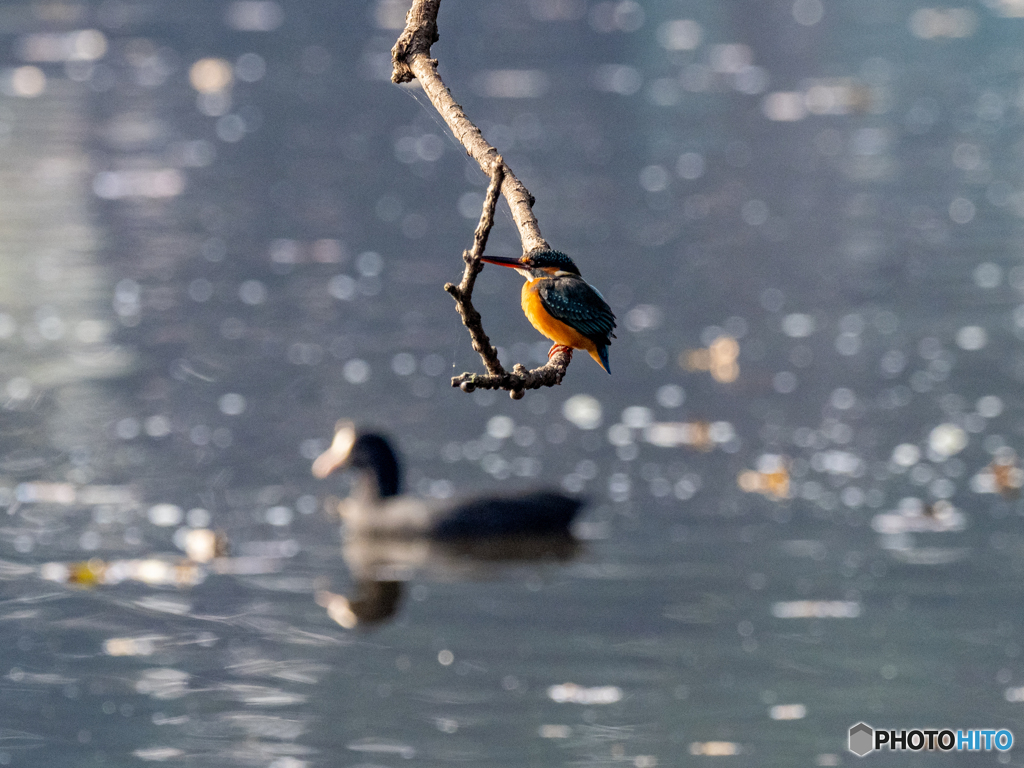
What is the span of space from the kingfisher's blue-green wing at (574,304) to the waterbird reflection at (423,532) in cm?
909

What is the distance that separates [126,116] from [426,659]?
2201cm

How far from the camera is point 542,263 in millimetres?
2387

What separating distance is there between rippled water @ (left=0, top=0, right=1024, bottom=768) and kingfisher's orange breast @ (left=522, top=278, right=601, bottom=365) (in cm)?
154

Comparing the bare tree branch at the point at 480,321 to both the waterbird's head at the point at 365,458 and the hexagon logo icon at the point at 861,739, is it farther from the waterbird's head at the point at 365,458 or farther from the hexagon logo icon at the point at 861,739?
the waterbird's head at the point at 365,458

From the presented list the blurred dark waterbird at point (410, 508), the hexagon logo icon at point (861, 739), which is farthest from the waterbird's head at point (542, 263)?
the blurred dark waterbird at point (410, 508)

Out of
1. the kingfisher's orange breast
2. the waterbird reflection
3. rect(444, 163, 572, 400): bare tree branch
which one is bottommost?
rect(444, 163, 572, 400): bare tree branch

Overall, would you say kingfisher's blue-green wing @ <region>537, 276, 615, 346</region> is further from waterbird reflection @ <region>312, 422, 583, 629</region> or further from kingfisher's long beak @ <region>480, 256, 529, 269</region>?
waterbird reflection @ <region>312, 422, 583, 629</region>

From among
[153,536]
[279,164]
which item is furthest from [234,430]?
[279,164]

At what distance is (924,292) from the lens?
18.2 meters

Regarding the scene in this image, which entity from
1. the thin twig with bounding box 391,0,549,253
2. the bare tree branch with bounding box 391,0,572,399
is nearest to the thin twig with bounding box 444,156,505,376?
the bare tree branch with bounding box 391,0,572,399

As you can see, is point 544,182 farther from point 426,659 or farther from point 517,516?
point 426,659

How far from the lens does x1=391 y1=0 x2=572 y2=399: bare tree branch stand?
2049 millimetres

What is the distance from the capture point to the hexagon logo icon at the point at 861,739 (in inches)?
357

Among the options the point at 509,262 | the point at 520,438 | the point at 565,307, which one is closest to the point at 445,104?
the point at 509,262
